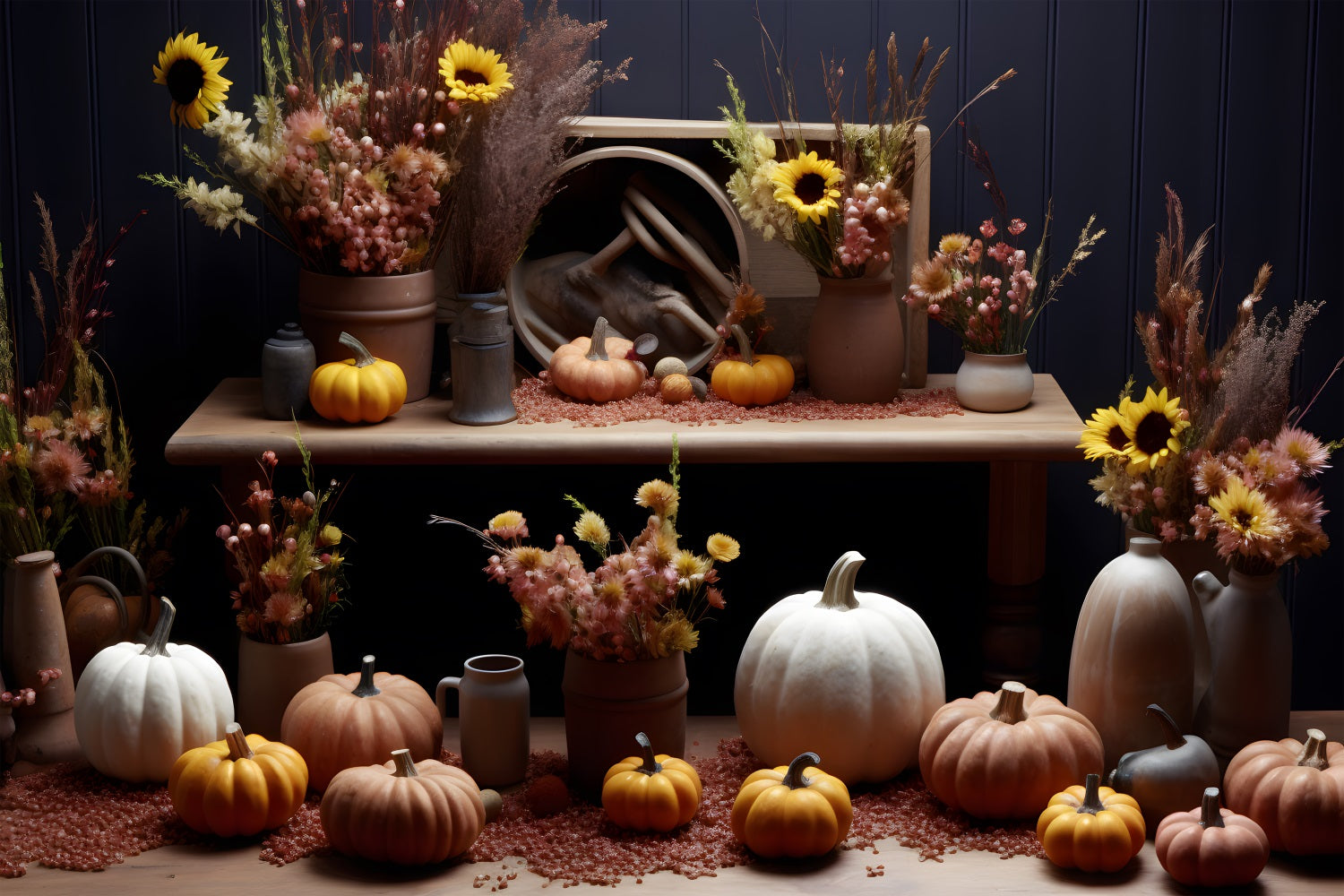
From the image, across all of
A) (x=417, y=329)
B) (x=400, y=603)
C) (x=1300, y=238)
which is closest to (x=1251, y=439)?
(x=1300, y=238)

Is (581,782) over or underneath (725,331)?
underneath

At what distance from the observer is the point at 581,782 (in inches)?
82.8

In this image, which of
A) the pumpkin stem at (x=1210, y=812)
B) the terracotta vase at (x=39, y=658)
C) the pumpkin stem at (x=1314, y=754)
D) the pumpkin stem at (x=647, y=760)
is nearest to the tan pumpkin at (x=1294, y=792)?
the pumpkin stem at (x=1314, y=754)

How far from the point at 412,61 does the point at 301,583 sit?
0.80m

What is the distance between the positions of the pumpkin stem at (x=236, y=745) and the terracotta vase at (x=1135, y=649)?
3.80ft

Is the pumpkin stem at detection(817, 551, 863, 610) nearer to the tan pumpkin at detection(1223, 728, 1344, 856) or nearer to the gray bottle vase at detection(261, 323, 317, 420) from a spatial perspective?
the tan pumpkin at detection(1223, 728, 1344, 856)

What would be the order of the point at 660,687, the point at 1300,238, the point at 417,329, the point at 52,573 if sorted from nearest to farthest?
the point at 660,687
the point at 52,573
the point at 417,329
the point at 1300,238

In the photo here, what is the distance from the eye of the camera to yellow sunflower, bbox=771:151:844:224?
2254mm

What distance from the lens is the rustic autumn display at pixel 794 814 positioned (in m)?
1.90

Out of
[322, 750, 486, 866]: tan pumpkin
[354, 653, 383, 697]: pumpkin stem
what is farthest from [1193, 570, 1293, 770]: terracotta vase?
[354, 653, 383, 697]: pumpkin stem

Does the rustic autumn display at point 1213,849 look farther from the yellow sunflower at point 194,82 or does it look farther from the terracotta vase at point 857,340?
the yellow sunflower at point 194,82

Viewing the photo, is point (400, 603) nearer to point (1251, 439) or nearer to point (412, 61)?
point (412, 61)

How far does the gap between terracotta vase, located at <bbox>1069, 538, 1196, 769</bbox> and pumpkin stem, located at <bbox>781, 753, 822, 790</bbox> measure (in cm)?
44

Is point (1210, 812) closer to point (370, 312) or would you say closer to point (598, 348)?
point (598, 348)
